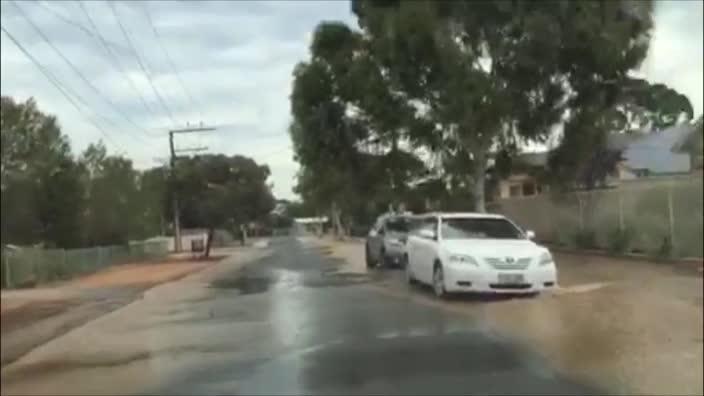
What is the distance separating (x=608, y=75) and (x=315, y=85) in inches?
195

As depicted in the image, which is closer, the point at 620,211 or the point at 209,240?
the point at 209,240

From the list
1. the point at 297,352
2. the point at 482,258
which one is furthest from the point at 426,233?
the point at 297,352

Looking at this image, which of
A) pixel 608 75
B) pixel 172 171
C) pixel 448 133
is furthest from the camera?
pixel 448 133

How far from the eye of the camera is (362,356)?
855 cm

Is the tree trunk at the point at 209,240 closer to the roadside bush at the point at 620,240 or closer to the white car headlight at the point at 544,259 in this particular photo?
the white car headlight at the point at 544,259

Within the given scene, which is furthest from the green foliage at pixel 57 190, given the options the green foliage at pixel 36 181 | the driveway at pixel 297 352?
the driveway at pixel 297 352

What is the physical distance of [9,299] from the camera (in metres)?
5.78

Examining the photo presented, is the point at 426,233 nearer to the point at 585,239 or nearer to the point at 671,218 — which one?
the point at 671,218

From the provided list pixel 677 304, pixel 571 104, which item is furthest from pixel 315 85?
pixel 677 304

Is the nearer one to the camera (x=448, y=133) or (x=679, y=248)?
(x=679, y=248)

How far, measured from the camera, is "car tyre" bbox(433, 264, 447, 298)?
14.0 metres

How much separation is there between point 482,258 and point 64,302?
7112 mm

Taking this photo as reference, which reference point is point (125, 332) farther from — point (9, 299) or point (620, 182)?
point (620, 182)

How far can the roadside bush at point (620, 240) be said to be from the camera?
64.3ft
